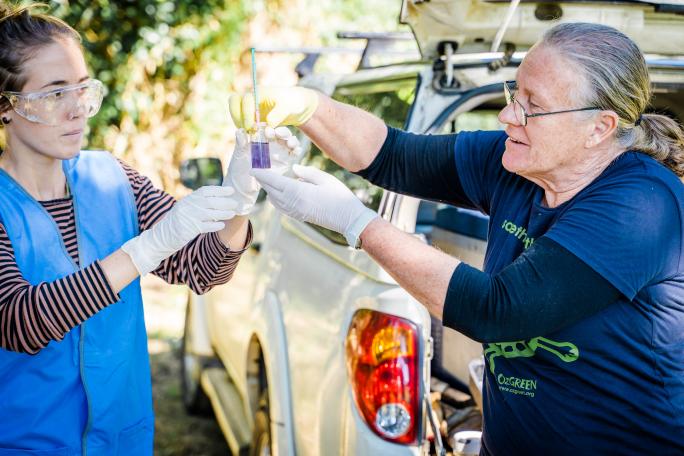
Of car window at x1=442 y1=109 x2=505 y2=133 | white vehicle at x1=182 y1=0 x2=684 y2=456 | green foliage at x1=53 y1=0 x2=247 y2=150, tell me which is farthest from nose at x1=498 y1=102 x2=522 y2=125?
green foliage at x1=53 y1=0 x2=247 y2=150

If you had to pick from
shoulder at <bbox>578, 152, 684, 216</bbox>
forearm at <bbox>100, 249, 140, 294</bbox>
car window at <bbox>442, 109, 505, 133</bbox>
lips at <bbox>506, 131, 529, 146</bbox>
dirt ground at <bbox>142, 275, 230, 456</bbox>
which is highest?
lips at <bbox>506, 131, 529, 146</bbox>

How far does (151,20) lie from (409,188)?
5.56m

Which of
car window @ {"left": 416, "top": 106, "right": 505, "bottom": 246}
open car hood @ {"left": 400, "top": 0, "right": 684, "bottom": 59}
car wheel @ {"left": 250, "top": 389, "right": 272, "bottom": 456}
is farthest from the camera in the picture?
car window @ {"left": 416, "top": 106, "right": 505, "bottom": 246}

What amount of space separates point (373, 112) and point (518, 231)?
1.22 meters

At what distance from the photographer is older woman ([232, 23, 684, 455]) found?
1.59 meters

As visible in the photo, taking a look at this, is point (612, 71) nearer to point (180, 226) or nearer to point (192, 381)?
point (180, 226)

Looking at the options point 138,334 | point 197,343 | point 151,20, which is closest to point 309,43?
point 151,20

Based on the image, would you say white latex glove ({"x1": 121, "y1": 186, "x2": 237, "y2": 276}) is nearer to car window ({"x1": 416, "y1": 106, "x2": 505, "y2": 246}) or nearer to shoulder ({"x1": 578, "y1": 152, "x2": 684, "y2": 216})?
shoulder ({"x1": 578, "y1": 152, "x2": 684, "y2": 216})

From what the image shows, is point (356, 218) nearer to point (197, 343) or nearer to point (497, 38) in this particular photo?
point (497, 38)

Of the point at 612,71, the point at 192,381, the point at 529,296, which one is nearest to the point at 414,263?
the point at 529,296

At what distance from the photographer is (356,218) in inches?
72.3

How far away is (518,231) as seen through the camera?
73.0 inches

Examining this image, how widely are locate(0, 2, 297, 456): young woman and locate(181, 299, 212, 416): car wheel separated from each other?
7.29 feet

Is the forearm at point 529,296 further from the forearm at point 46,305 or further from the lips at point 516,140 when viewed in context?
the forearm at point 46,305
